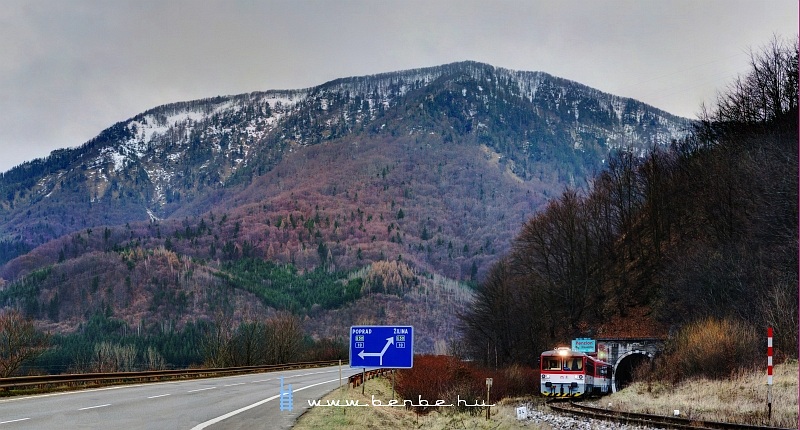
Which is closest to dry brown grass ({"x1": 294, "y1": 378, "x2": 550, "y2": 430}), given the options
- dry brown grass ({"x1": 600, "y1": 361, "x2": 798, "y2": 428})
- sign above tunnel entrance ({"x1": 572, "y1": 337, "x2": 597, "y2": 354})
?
dry brown grass ({"x1": 600, "y1": 361, "x2": 798, "y2": 428})

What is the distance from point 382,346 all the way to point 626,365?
5577cm

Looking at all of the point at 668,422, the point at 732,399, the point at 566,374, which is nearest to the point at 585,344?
the point at 566,374

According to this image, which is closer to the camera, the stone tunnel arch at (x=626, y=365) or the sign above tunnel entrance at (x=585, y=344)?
the stone tunnel arch at (x=626, y=365)

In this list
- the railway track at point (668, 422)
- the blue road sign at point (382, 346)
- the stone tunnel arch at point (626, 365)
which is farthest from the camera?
the stone tunnel arch at point (626, 365)

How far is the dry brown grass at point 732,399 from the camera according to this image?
23.3 metres

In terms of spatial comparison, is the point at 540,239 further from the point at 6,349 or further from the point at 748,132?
the point at 6,349

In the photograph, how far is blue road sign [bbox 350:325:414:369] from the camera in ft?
69.9

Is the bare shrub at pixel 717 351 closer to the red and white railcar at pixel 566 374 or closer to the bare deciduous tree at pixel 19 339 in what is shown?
the red and white railcar at pixel 566 374

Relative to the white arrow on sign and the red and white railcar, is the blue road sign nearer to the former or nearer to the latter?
the white arrow on sign

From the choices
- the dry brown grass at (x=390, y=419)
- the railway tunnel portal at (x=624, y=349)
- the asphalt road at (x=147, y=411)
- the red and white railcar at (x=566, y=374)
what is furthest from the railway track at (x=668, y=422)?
the railway tunnel portal at (x=624, y=349)

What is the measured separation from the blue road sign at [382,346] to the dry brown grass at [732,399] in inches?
424

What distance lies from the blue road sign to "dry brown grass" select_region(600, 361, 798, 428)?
10.8 metres

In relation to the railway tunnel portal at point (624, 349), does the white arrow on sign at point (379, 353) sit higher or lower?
higher

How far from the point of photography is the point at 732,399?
27.2 m
